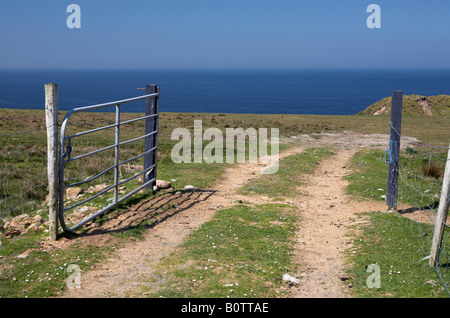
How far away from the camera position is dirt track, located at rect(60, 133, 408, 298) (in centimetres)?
675

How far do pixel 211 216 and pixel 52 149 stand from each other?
161 inches

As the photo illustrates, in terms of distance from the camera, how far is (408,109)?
49562mm

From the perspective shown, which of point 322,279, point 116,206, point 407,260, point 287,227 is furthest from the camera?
point 116,206

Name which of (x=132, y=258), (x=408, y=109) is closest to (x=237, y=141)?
(x=132, y=258)

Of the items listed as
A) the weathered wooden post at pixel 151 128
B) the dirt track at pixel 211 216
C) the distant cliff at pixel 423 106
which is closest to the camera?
the dirt track at pixel 211 216

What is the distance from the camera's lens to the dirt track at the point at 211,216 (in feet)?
22.2

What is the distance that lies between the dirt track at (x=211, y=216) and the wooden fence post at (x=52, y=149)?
0.74m

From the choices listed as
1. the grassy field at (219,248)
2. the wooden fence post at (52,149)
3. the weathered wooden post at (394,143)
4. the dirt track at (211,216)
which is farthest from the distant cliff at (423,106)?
the wooden fence post at (52,149)

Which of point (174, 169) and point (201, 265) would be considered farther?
point (174, 169)

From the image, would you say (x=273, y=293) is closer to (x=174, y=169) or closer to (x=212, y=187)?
(x=212, y=187)

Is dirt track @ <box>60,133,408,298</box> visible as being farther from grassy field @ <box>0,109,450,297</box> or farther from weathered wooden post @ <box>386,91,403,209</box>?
weathered wooden post @ <box>386,91,403,209</box>

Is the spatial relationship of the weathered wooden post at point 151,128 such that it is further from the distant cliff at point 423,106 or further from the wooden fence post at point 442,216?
the distant cliff at point 423,106

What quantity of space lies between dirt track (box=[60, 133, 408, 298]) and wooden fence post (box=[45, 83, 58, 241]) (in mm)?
740
